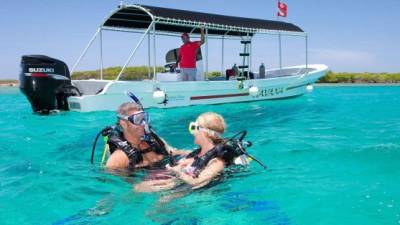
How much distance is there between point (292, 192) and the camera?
437cm

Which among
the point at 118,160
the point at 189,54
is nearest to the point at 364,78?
the point at 189,54

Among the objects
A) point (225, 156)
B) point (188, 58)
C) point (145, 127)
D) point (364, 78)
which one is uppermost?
point (188, 58)

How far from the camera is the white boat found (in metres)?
11.5

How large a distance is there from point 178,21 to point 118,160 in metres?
9.54

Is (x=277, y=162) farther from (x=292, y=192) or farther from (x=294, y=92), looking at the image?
(x=294, y=92)

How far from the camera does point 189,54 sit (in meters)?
13.7

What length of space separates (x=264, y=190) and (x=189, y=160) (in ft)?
2.74

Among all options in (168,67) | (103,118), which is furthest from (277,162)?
(168,67)

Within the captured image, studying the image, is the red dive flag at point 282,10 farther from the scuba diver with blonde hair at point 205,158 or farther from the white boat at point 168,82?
the scuba diver with blonde hair at point 205,158

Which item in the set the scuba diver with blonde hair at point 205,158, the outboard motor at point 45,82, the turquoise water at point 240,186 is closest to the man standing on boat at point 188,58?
the outboard motor at point 45,82

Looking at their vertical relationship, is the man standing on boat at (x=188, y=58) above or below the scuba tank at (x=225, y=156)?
above

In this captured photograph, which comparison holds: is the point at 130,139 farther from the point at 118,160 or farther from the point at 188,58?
the point at 188,58

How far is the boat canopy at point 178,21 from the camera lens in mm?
13008

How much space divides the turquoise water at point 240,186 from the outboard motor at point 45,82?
2747 millimetres
